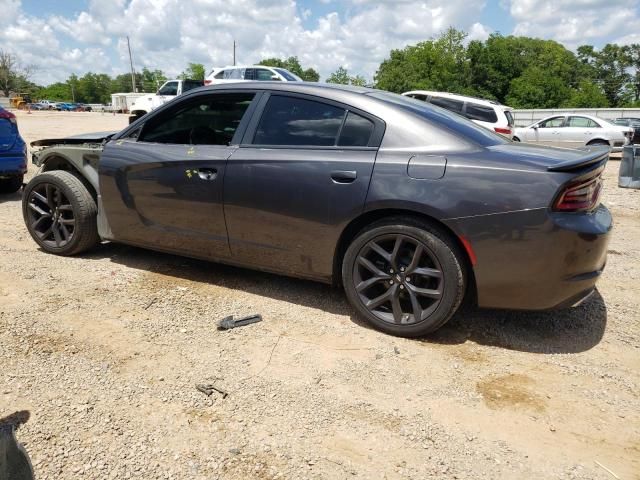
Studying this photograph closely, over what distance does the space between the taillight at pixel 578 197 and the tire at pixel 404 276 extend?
62cm

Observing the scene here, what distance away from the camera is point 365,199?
3.20 meters

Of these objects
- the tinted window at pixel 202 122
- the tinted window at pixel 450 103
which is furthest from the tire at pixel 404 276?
the tinted window at pixel 450 103

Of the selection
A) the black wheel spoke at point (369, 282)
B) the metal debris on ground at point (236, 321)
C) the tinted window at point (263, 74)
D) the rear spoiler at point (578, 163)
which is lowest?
the metal debris on ground at point (236, 321)

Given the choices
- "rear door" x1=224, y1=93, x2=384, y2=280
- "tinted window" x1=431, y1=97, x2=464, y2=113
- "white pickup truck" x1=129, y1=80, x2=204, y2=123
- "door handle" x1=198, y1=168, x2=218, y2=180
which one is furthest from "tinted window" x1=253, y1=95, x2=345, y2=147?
"white pickup truck" x1=129, y1=80, x2=204, y2=123

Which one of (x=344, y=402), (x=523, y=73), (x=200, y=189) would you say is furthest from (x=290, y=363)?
(x=523, y=73)

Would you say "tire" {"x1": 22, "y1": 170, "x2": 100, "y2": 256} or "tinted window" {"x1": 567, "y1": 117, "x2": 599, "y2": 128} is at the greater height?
"tinted window" {"x1": 567, "y1": 117, "x2": 599, "y2": 128}

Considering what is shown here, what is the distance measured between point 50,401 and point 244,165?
6.07 ft

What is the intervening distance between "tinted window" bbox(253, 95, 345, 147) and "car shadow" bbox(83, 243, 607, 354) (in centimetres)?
116

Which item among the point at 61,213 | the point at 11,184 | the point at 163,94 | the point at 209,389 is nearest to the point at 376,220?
the point at 209,389

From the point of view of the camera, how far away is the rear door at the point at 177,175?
3.78 meters

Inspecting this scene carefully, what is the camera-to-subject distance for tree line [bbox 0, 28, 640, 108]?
4908 cm

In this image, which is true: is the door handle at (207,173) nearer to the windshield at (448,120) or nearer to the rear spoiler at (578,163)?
the windshield at (448,120)

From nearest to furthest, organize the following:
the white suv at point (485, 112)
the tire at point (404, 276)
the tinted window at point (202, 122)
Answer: the tire at point (404, 276)
the tinted window at point (202, 122)
the white suv at point (485, 112)

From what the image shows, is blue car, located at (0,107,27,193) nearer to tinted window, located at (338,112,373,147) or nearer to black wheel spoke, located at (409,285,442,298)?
tinted window, located at (338,112,373,147)
